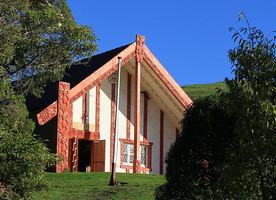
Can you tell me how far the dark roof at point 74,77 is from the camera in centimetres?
2603

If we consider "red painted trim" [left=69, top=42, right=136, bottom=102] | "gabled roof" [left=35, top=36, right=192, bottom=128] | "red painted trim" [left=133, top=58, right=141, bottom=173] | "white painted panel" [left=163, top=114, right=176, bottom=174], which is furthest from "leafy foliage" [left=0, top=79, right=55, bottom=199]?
"white painted panel" [left=163, top=114, right=176, bottom=174]

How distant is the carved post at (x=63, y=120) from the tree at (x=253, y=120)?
14.5 m

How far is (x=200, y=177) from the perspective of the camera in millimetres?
13445

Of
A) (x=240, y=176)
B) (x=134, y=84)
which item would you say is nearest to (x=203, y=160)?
(x=240, y=176)

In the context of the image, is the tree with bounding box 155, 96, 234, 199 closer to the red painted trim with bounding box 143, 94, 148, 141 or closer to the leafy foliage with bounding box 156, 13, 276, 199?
the leafy foliage with bounding box 156, 13, 276, 199

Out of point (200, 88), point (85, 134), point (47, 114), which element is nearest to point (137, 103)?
point (85, 134)

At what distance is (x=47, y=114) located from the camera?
23.5 meters

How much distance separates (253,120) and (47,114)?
595 inches

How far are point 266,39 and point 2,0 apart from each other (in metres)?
8.91

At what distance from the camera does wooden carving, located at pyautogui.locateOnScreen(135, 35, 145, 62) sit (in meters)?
27.9

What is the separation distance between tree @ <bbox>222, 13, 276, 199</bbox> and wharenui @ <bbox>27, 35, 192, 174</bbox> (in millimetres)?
14324

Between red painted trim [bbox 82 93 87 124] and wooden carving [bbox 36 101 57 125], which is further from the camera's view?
red painted trim [bbox 82 93 87 124]

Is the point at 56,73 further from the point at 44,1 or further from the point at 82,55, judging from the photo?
the point at 44,1

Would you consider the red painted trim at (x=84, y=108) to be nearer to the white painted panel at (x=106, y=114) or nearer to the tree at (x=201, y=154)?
the white painted panel at (x=106, y=114)
